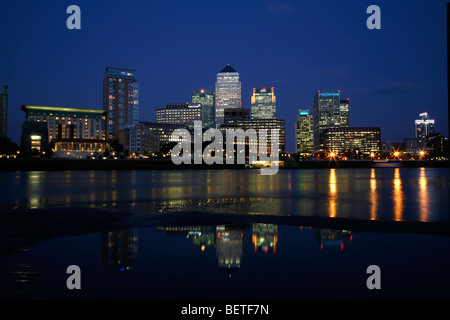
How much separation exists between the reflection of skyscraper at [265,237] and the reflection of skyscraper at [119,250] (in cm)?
327

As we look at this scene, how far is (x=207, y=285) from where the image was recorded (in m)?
6.73

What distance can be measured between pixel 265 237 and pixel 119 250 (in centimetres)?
428

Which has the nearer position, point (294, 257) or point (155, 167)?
point (294, 257)

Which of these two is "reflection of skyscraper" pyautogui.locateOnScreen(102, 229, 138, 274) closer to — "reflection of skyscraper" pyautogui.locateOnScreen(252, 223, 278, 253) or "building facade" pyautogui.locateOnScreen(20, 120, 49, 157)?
"reflection of skyscraper" pyautogui.locateOnScreen(252, 223, 278, 253)

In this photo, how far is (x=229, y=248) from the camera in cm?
949

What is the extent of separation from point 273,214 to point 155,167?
11698 centimetres

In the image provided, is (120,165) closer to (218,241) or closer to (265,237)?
(265,237)

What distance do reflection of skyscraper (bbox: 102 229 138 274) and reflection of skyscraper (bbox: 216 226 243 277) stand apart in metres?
2.07

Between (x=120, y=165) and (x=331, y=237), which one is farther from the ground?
(x=120, y=165)

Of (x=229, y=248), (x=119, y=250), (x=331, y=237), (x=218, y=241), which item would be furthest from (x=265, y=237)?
(x=119, y=250)

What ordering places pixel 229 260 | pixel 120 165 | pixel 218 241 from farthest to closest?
1. pixel 120 165
2. pixel 218 241
3. pixel 229 260

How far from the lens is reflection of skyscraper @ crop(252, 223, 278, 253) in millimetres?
9633

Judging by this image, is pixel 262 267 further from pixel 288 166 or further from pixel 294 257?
pixel 288 166
